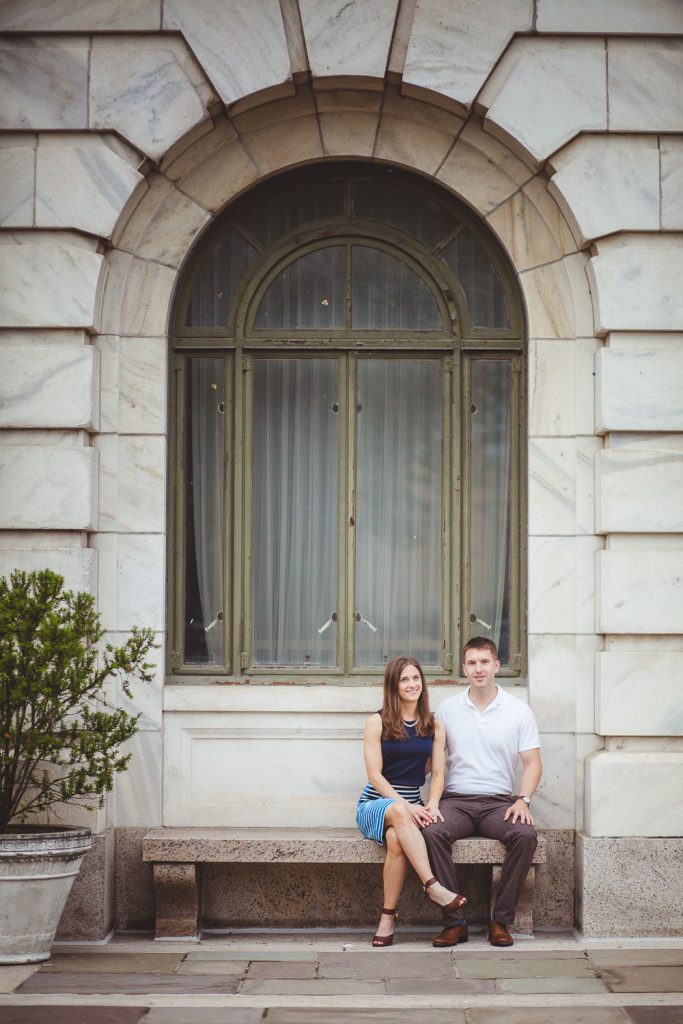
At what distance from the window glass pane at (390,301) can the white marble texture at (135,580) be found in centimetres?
199

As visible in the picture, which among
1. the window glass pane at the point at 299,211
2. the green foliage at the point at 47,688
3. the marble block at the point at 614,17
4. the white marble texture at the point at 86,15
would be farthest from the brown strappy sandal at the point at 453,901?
the white marble texture at the point at 86,15

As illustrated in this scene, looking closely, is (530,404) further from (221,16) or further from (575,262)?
(221,16)

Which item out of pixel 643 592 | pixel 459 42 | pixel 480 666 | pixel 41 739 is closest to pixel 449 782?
pixel 480 666

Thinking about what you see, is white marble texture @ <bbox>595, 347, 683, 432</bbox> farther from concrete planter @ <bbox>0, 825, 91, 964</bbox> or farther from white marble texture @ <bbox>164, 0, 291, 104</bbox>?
concrete planter @ <bbox>0, 825, 91, 964</bbox>

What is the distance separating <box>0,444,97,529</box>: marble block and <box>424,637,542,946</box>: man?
97.7 inches

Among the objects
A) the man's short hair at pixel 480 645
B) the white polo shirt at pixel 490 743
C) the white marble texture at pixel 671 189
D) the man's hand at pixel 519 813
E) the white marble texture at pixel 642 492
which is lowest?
the man's hand at pixel 519 813

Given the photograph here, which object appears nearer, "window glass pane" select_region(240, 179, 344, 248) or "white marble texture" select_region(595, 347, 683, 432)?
"white marble texture" select_region(595, 347, 683, 432)

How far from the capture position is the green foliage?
697cm

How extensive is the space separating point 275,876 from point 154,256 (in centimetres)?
391

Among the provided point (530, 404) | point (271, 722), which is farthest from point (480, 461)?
point (271, 722)

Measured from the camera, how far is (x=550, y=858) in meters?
Result: 8.04

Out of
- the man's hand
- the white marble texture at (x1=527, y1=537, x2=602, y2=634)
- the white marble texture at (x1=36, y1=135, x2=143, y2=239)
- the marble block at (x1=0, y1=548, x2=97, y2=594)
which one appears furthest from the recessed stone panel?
the white marble texture at (x1=36, y1=135, x2=143, y2=239)

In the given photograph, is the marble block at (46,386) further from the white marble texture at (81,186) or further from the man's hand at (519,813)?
the man's hand at (519,813)

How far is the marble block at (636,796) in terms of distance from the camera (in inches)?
305
